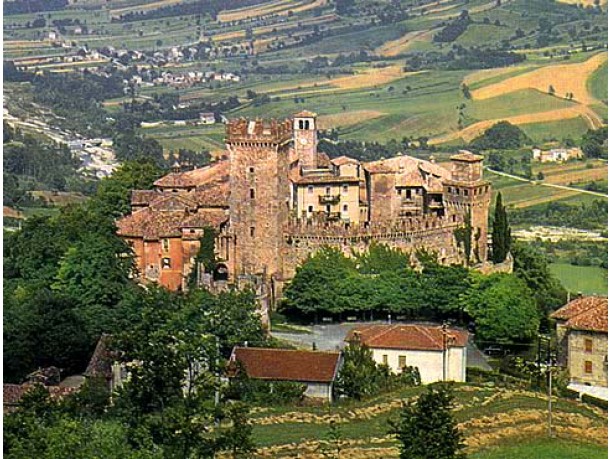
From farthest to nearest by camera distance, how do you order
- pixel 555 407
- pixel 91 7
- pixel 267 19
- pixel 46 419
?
pixel 91 7, pixel 267 19, pixel 555 407, pixel 46 419

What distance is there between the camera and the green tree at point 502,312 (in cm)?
3753

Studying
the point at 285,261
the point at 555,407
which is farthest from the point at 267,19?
the point at 555,407

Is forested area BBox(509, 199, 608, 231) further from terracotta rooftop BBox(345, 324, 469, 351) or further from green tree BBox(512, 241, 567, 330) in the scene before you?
terracotta rooftop BBox(345, 324, 469, 351)

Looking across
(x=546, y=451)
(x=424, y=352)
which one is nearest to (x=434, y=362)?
Answer: (x=424, y=352)

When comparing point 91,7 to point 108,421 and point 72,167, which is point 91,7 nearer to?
point 72,167

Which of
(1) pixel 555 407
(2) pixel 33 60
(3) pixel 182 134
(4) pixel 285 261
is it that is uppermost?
(2) pixel 33 60

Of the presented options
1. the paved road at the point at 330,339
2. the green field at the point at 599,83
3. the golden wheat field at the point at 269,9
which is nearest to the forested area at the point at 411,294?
the paved road at the point at 330,339

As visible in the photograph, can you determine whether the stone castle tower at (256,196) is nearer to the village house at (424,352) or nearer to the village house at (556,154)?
the village house at (424,352)

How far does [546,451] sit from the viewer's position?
27875 mm

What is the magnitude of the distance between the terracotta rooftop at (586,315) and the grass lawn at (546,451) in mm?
7085

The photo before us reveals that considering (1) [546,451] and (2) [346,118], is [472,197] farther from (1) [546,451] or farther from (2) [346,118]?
(2) [346,118]

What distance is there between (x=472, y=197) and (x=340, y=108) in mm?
69954

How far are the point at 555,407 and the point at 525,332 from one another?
616cm

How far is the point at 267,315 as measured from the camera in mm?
38969
